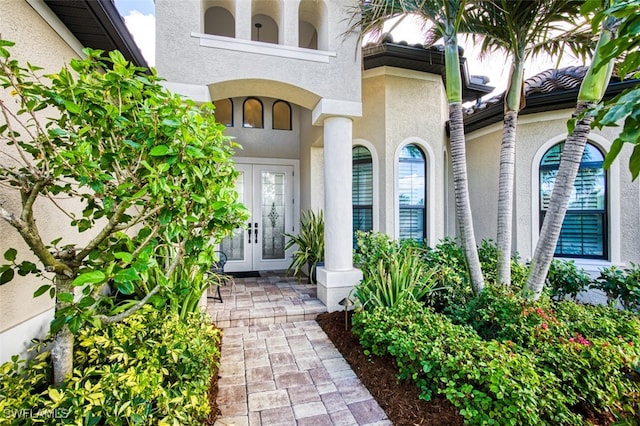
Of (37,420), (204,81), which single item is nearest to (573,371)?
(37,420)

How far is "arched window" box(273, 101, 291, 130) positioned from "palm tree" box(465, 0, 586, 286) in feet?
16.5

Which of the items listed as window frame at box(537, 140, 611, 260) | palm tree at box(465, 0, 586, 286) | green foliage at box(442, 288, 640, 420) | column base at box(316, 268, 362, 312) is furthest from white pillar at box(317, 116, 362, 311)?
window frame at box(537, 140, 611, 260)

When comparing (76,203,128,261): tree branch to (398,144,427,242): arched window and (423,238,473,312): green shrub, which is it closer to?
(423,238,473,312): green shrub

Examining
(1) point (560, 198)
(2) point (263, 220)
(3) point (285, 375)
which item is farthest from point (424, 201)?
(3) point (285, 375)

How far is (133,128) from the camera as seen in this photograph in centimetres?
191

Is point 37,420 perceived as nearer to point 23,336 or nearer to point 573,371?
point 23,336

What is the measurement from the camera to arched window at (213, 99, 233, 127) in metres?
7.68

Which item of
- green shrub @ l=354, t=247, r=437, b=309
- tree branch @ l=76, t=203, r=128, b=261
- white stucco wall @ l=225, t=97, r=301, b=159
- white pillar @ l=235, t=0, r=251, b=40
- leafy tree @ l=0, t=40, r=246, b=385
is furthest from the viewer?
white stucco wall @ l=225, t=97, r=301, b=159

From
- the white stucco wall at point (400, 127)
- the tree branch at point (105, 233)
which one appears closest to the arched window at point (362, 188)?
the white stucco wall at point (400, 127)

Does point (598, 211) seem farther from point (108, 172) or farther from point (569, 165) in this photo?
point (108, 172)

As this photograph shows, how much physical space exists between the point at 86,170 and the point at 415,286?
4.27 metres

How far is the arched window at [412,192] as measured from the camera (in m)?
6.69

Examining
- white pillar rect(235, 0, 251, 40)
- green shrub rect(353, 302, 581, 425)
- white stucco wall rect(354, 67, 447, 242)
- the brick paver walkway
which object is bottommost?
the brick paver walkway

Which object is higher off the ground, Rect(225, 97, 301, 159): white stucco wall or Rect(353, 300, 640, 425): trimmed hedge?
Rect(225, 97, 301, 159): white stucco wall
